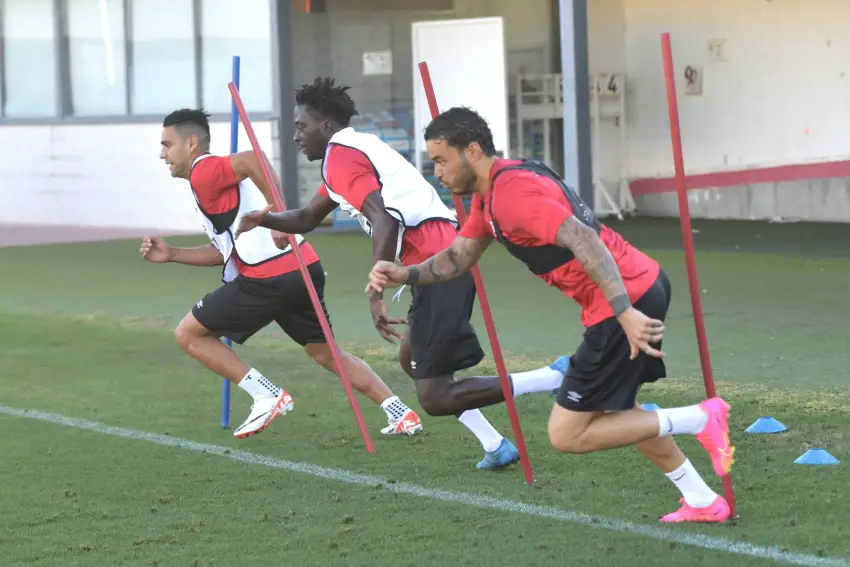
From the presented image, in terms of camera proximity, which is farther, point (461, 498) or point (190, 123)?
point (190, 123)

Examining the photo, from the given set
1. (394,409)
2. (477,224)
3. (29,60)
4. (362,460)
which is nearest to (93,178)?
(29,60)

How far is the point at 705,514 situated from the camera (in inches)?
209

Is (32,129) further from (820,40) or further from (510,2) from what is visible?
(820,40)

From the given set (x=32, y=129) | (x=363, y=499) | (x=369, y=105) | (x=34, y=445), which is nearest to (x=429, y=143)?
(x=363, y=499)

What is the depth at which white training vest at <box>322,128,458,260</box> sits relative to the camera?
6516 millimetres

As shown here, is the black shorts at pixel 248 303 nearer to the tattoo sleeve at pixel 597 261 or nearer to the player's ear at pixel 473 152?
the player's ear at pixel 473 152

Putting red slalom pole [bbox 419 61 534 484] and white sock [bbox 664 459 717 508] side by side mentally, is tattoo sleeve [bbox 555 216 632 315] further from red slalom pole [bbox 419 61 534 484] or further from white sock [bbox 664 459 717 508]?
red slalom pole [bbox 419 61 534 484]

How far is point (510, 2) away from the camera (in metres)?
21.6

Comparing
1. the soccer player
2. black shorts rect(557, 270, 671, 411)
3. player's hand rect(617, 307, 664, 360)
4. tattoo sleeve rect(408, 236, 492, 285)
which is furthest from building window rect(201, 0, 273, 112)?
player's hand rect(617, 307, 664, 360)

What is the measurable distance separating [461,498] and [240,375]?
182cm

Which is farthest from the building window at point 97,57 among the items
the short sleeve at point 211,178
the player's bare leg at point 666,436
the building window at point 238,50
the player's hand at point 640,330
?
the player's hand at point 640,330

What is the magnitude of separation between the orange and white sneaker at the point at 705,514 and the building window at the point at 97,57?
18.2 meters

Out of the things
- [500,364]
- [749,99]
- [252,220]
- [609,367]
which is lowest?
[500,364]

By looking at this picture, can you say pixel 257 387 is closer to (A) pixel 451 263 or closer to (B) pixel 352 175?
(B) pixel 352 175
